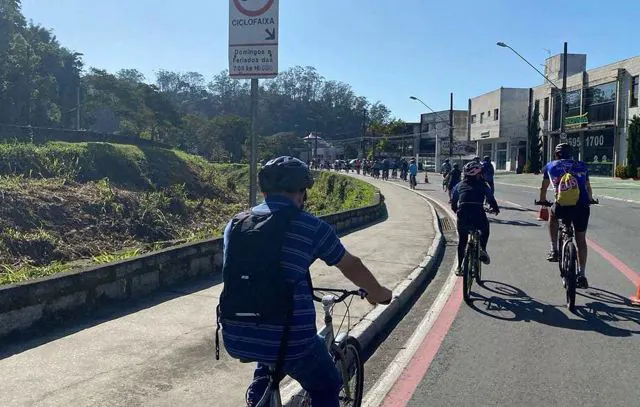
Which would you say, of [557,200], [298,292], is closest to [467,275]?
[557,200]

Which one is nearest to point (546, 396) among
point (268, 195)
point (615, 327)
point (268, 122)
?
point (615, 327)

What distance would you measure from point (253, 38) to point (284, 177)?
3.05 metres

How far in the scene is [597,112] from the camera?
155 feet

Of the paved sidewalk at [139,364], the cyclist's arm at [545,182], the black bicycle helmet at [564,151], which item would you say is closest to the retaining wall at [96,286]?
the paved sidewalk at [139,364]

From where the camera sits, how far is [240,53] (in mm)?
5531

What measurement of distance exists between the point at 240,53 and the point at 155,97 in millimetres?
51695

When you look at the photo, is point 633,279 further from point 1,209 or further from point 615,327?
point 1,209

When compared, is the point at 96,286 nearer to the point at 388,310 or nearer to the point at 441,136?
the point at 388,310

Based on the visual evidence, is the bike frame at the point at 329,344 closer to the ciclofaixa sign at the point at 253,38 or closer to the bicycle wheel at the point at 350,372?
the bicycle wheel at the point at 350,372

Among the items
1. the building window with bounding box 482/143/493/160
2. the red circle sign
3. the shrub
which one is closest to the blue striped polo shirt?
the red circle sign

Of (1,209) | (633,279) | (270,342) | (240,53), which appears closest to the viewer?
(270,342)

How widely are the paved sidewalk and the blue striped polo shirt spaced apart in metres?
1.65

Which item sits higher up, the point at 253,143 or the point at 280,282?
the point at 253,143

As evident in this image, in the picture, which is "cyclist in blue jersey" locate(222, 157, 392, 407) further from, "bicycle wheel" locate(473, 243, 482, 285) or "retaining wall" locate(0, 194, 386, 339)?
"bicycle wheel" locate(473, 243, 482, 285)
